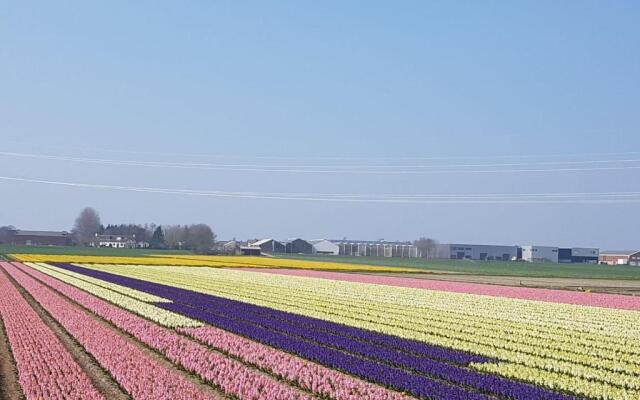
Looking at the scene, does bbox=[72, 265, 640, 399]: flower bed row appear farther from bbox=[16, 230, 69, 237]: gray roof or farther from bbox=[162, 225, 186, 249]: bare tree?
bbox=[16, 230, 69, 237]: gray roof

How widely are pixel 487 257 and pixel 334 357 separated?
577 ft

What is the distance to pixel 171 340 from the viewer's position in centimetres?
1820

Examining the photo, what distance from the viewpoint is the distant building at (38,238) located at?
181m

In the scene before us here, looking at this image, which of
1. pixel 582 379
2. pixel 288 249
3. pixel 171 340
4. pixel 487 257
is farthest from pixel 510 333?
pixel 487 257

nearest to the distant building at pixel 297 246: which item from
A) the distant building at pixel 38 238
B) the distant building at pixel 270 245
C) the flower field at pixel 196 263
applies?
the distant building at pixel 270 245

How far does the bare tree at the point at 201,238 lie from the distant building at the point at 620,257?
3401 inches

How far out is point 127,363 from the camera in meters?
14.9

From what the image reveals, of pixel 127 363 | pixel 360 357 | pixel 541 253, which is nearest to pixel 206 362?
pixel 127 363

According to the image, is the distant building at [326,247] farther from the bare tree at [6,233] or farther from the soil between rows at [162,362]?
the soil between rows at [162,362]

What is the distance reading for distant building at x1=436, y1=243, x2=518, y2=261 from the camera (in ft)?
619

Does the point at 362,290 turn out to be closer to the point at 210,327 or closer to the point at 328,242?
the point at 210,327

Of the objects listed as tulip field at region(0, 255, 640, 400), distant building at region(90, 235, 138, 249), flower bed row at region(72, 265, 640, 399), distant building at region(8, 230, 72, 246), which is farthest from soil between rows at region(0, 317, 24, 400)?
distant building at region(8, 230, 72, 246)

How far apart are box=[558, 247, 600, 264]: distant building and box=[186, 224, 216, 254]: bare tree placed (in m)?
86.2

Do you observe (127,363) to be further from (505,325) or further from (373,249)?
(373,249)
